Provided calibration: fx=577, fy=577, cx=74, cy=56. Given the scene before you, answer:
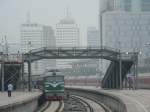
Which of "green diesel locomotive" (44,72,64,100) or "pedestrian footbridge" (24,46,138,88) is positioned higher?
"pedestrian footbridge" (24,46,138,88)

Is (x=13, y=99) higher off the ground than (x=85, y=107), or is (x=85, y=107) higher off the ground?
(x=13, y=99)

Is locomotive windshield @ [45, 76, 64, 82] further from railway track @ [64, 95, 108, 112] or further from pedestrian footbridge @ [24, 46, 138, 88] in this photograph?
pedestrian footbridge @ [24, 46, 138, 88]

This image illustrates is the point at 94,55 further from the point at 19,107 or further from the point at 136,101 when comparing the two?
the point at 19,107

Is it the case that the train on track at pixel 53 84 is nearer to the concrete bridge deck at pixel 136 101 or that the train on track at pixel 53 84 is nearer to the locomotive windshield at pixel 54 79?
the locomotive windshield at pixel 54 79

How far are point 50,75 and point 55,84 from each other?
1380mm

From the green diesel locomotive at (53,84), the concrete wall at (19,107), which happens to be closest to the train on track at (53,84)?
the green diesel locomotive at (53,84)

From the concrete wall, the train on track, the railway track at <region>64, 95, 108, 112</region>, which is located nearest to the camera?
the concrete wall

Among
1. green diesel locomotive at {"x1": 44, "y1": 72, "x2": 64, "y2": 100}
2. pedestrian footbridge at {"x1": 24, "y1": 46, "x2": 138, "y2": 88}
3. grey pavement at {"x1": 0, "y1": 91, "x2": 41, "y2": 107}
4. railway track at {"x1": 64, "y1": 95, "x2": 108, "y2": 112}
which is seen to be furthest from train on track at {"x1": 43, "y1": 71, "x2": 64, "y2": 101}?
grey pavement at {"x1": 0, "y1": 91, "x2": 41, "y2": 107}

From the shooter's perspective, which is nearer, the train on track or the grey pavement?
the grey pavement

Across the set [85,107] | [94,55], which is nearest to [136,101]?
[85,107]

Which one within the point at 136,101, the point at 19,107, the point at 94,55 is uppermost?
the point at 94,55

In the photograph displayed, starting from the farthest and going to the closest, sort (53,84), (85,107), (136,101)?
(53,84)
(85,107)
(136,101)

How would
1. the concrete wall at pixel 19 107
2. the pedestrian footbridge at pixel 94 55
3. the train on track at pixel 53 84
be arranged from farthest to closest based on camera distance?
the pedestrian footbridge at pixel 94 55, the train on track at pixel 53 84, the concrete wall at pixel 19 107

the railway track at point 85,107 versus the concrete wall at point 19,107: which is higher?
the concrete wall at point 19,107
